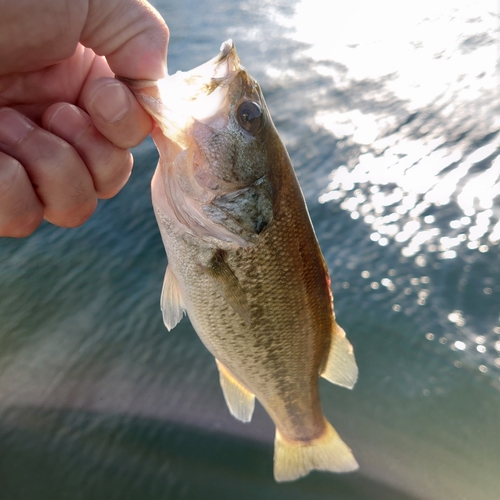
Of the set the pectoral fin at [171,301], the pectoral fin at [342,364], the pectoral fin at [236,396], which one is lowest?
the pectoral fin at [236,396]

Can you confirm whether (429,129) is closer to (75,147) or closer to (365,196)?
(365,196)

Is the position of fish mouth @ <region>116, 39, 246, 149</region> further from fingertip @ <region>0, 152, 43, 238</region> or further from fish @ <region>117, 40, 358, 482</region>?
fingertip @ <region>0, 152, 43, 238</region>

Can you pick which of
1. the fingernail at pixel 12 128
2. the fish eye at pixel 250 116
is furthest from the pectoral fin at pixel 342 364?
the fingernail at pixel 12 128

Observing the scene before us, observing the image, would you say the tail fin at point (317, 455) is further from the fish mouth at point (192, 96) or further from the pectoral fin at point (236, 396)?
the fish mouth at point (192, 96)

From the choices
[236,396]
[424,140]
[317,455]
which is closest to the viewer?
[236,396]

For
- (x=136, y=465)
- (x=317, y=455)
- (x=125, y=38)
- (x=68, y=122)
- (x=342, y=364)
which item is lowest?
(x=136, y=465)

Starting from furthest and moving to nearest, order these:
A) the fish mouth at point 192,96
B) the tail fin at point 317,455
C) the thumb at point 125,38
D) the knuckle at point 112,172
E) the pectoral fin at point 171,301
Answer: the tail fin at point 317,455, the pectoral fin at point 171,301, the knuckle at point 112,172, the thumb at point 125,38, the fish mouth at point 192,96

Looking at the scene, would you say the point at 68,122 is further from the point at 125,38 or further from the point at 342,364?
the point at 342,364

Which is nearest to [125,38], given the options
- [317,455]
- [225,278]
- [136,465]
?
[225,278]

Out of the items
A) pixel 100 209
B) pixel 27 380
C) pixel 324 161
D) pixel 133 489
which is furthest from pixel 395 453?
pixel 100 209
